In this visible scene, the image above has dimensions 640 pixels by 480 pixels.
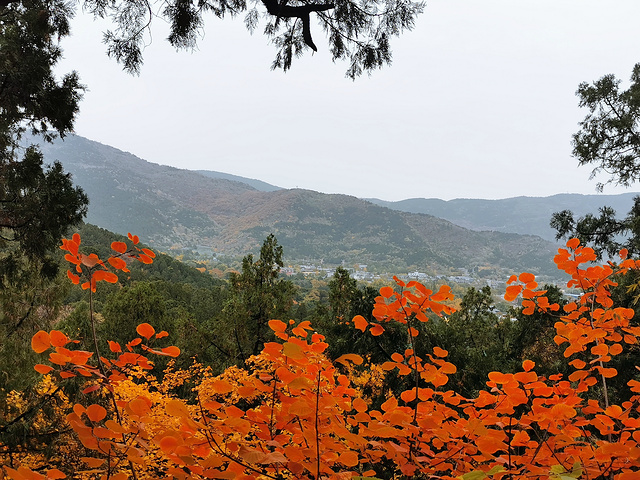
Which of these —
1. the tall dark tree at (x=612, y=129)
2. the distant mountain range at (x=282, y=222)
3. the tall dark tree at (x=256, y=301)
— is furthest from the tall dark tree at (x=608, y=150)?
the distant mountain range at (x=282, y=222)

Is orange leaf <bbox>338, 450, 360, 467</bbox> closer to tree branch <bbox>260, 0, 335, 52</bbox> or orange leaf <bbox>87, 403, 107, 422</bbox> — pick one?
orange leaf <bbox>87, 403, 107, 422</bbox>

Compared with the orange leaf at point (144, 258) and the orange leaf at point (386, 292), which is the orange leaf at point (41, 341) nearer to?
the orange leaf at point (144, 258)

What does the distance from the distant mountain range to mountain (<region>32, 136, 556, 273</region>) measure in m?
0.40

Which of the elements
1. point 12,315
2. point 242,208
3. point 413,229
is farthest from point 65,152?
point 12,315

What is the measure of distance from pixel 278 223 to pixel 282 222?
2.09m

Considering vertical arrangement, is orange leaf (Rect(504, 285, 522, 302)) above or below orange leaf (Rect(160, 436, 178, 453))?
above

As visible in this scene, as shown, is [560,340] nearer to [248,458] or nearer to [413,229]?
[248,458]

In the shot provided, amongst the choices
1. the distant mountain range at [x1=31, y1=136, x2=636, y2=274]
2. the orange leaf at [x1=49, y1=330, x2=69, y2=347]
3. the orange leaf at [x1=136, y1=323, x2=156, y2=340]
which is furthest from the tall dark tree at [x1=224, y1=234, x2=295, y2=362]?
the distant mountain range at [x1=31, y1=136, x2=636, y2=274]

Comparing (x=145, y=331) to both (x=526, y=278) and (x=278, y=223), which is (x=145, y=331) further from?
(x=278, y=223)

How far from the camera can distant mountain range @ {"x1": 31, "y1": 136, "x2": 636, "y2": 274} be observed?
11688 cm

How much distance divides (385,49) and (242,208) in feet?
522

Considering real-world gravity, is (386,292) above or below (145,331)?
above

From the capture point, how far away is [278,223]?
5536 inches

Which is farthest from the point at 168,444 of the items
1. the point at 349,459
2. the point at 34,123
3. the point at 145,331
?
the point at 34,123
